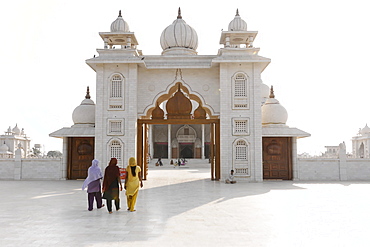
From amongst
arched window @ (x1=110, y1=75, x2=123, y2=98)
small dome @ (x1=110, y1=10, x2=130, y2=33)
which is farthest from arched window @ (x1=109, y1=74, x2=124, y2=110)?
small dome @ (x1=110, y1=10, x2=130, y2=33)

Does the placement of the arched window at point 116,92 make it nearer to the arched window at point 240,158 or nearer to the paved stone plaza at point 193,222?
the arched window at point 240,158

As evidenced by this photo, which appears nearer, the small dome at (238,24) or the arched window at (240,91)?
the arched window at (240,91)

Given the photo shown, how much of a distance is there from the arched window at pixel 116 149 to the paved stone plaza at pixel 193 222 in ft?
17.5

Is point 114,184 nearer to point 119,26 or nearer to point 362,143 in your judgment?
point 119,26

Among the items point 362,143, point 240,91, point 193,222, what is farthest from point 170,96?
point 362,143

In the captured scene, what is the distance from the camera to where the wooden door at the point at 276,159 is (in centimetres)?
1695

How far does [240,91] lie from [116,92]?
5954 mm

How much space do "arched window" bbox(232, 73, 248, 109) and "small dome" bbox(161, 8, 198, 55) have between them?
143 inches

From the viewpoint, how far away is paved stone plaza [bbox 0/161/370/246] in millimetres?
5441

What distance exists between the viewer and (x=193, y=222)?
22.3 feet

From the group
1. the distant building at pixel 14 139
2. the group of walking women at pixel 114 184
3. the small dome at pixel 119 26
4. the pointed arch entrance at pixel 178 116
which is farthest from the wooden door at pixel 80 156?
the distant building at pixel 14 139

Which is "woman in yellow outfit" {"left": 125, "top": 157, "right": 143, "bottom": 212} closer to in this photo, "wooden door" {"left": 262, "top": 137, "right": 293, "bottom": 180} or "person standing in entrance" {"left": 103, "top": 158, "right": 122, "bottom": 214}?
"person standing in entrance" {"left": 103, "top": 158, "right": 122, "bottom": 214}

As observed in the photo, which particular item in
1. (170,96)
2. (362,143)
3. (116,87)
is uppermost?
(116,87)

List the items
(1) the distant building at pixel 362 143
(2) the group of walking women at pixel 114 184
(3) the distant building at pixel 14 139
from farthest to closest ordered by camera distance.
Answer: (3) the distant building at pixel 14 139
(1) the distant building at pixel 362 143
(2) the group of walking women at pixel 114 184
